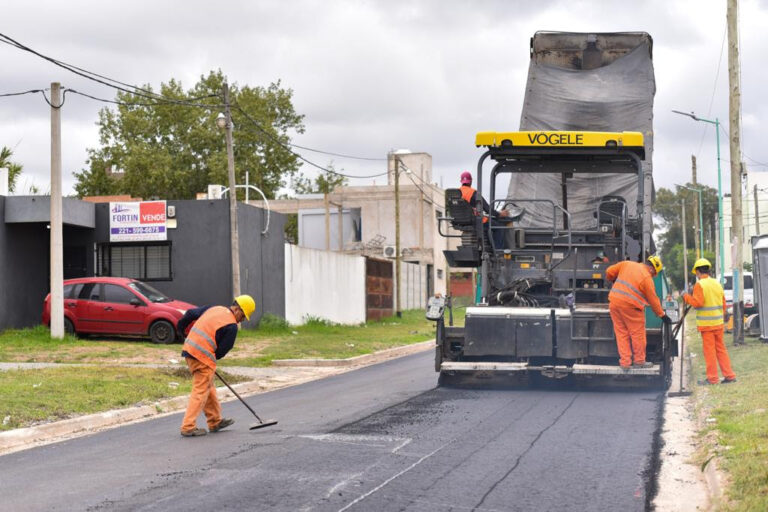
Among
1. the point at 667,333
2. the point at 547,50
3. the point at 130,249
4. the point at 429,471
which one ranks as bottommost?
the point at 429,471

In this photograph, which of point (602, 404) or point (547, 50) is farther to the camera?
point (547, 50)

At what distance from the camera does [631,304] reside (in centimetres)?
1238

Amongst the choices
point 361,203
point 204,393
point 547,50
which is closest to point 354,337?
point 547,50

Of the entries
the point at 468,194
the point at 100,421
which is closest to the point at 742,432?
the point at 468,194

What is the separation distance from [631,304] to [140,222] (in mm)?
17044

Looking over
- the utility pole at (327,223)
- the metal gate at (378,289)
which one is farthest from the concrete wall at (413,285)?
the utility pole at (327,223)

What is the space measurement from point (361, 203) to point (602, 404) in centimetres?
4266

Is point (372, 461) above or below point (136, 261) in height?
below

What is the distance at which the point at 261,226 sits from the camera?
28.6m

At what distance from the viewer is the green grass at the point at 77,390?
37.6 feet

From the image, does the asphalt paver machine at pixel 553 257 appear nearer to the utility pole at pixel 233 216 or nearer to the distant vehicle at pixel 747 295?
the utility pole at pixel 233 216

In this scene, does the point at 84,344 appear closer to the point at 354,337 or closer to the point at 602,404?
the point at 354,337

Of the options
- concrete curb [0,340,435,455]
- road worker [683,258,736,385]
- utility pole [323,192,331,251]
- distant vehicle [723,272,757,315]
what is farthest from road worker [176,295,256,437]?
utility pole [323,192,331,251]

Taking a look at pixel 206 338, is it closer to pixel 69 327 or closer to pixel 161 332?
pixel 161 332
